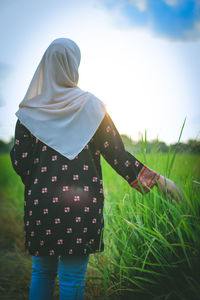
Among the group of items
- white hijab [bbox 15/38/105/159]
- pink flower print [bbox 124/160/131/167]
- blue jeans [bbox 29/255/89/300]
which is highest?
white hijab [bbox 15/38/105/159]

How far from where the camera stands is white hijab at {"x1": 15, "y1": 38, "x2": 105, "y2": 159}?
3.38 ft

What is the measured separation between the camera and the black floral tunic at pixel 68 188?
100 centimetres

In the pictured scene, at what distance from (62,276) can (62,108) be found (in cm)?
75

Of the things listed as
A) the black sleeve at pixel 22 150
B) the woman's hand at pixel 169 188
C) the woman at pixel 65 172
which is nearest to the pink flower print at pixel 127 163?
the woman at pixel 65 172

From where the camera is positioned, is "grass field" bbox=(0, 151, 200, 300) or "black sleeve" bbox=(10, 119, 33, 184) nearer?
"grass field" bbox=(0, 151, 200, 300)

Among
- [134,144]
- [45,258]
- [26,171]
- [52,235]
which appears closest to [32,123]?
[26,171]

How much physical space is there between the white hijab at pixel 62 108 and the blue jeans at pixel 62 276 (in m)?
0.47

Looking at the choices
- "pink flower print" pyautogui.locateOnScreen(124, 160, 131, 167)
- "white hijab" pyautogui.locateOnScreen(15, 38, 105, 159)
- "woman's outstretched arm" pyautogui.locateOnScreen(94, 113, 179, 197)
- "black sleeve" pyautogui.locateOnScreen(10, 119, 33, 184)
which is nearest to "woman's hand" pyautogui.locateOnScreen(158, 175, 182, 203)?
"woman's outstretched arm" pyautogui.locateOnScreen(94, 113, 179, 197)

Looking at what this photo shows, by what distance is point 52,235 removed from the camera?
39.6 inches

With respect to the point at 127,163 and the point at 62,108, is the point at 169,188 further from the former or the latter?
the point at 62,108

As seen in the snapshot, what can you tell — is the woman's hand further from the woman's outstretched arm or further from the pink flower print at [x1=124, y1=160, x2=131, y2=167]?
the pink flower print at [x1=124, y1=160, x2=131, y2=167]

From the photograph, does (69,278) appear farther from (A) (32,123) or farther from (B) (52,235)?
(A) (32,123)

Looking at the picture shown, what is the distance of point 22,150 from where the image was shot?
1072 mm

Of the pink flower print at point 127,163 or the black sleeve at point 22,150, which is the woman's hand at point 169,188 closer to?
the pink flower print at point 127,163
